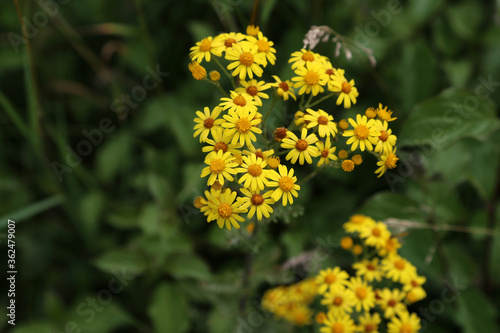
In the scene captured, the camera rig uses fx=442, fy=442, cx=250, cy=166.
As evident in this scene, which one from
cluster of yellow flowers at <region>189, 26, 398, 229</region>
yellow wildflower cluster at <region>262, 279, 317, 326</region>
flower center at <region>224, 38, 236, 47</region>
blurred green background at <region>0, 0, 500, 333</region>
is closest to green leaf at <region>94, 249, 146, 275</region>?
blurred green background at <region>0, 0, 500, 333</region>

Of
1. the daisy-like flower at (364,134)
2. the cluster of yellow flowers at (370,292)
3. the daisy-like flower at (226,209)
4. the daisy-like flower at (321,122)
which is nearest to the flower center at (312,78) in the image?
the daisy-like flower at (321,122)

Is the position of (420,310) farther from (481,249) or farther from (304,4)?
(304,4)

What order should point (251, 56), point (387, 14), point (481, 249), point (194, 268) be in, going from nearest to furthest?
point (251, 56)
point (194, 268)
point (481, 249)
point (387, 14)

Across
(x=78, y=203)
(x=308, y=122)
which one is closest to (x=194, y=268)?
(x=78, y=203)

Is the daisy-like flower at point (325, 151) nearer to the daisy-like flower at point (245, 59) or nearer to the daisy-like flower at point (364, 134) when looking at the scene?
the daisy-like flower at point (364, 134)

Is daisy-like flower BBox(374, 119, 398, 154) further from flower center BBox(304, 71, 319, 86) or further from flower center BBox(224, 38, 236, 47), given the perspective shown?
flower center BBox(224, 38, 236, 47)

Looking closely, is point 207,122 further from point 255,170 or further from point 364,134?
point 364,134
